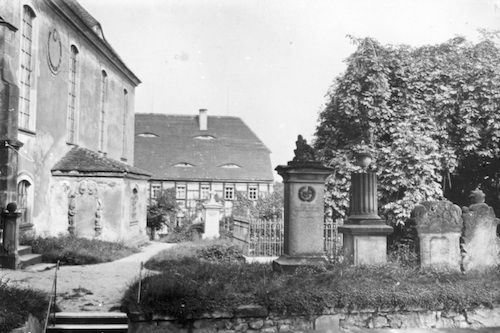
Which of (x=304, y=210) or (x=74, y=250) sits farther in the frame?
(x=74, y=250)

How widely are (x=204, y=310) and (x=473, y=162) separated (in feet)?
52.5

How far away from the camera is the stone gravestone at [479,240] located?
981 cm

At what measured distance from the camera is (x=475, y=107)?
1703cm

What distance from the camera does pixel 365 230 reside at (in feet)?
30.9

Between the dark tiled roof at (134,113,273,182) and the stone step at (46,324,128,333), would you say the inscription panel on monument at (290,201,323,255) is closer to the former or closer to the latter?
the stone step at (46,324,128,333)

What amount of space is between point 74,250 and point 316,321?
9.53 metres

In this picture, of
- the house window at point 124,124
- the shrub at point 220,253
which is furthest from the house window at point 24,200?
the house window at point 124,124

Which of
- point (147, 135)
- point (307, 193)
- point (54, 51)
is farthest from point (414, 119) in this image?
point (147, 135)

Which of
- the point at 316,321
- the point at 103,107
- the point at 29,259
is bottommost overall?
the point at 316,321

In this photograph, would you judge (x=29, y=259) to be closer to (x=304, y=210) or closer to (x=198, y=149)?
(x=304, y=210)

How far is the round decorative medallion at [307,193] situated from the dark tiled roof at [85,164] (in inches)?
410

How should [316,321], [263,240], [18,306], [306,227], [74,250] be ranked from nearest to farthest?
[18,306] < [316,321] < [306,227] < [74,250] < [263,240]

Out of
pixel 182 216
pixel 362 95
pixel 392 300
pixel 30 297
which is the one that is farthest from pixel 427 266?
pixel 182 216

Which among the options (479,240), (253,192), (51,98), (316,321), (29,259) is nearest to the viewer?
(316,321)
